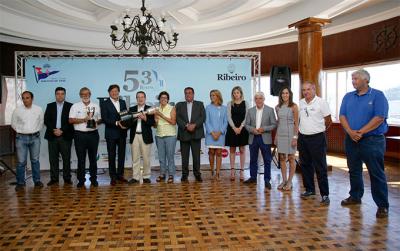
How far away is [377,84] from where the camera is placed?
726cm

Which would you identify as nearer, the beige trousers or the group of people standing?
the group of people standing

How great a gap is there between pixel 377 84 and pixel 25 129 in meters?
6.70

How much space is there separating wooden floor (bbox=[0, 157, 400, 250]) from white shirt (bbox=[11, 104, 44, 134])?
831 mm

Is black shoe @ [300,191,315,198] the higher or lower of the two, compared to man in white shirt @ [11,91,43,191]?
lower

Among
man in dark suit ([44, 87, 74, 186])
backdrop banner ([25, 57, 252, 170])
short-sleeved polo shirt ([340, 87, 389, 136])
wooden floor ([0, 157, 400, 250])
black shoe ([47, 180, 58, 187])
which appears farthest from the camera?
backdrop banner ([25, 57, 252, 170])

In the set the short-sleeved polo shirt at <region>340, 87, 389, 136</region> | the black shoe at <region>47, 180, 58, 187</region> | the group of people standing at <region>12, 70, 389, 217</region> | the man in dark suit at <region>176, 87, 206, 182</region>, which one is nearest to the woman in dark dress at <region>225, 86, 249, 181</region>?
the group of people standing at <region>12, 70, 389, 217</region>

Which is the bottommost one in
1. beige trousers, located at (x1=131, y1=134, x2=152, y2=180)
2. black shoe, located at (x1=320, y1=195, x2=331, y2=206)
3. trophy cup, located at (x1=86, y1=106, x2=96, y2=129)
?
black shoe, located at (x1=320, y1=195, x2=331, y2=206)

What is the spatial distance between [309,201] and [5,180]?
4.55 meters

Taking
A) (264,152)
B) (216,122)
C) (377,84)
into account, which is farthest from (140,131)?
(377,84)

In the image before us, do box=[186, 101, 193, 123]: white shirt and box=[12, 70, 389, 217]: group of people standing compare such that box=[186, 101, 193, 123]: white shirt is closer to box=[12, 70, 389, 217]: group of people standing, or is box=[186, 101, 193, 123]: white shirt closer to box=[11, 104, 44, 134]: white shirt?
box=[12, 70, 389, 217]: group of people standing

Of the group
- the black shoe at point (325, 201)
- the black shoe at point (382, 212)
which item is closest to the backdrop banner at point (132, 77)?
the black shoe at point (325, 201)

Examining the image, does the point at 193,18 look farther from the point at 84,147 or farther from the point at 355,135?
the point at 355,135

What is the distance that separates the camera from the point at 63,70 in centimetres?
545

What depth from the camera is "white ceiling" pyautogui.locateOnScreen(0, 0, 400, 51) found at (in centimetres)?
589
